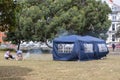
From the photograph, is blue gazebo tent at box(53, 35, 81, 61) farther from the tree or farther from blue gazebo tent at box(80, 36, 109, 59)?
the tree

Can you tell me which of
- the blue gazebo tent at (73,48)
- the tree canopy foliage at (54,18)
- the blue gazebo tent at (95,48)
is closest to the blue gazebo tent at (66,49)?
the blue gazebo tent at (73,48)

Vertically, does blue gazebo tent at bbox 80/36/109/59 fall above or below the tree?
below

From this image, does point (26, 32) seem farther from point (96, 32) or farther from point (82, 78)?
point (82, 78)

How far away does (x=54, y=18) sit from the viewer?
52.8m

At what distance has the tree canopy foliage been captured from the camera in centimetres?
5297

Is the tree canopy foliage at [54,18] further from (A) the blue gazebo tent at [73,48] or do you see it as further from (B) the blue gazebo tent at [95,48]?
(A) the blue gazebo tent at [73,48]

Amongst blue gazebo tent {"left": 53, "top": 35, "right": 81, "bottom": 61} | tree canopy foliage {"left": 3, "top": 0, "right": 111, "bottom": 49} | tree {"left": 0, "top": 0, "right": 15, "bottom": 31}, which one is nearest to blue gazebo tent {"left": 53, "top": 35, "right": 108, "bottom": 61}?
blue gazebo tent {"left": 53, "top": 35, "right": 81, "bottom": 61}

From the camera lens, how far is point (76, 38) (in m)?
32.0

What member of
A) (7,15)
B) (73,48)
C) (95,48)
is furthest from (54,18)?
(7,15)

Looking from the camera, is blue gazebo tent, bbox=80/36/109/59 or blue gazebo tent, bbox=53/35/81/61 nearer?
blue gazebo tent, bbox=53/35/81/61

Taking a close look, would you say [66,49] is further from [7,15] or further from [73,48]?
[7,15]

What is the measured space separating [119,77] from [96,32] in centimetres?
4199

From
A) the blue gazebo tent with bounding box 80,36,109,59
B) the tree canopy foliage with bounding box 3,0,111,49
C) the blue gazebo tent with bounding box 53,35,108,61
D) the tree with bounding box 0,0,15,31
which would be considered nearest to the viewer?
the tree with bounding box 0,0,15,31

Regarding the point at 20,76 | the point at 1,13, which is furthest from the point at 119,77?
the point at 1,13
